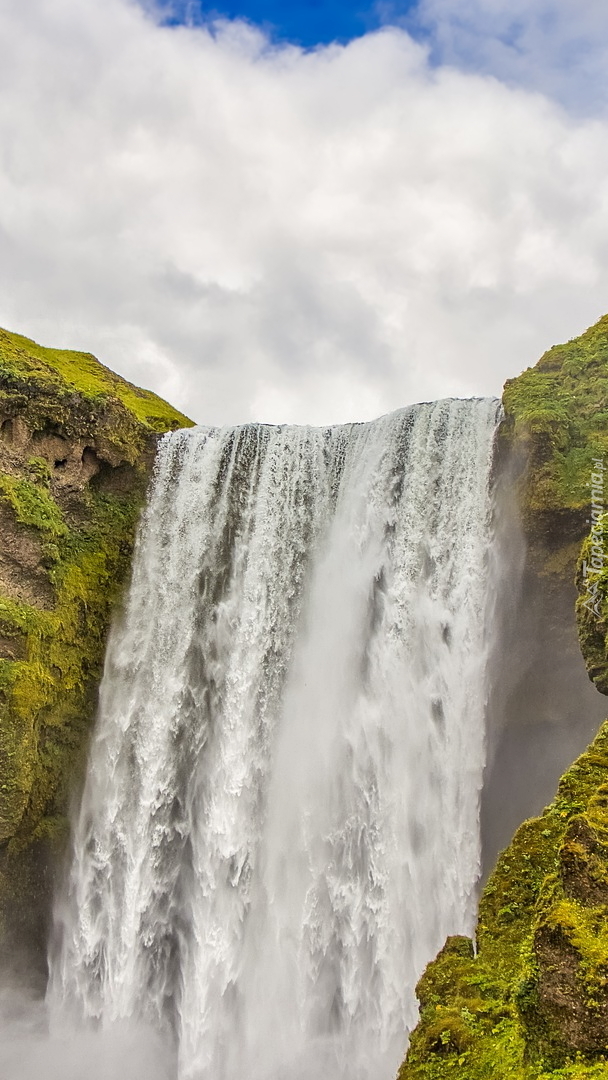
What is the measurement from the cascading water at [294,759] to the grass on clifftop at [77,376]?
638cm

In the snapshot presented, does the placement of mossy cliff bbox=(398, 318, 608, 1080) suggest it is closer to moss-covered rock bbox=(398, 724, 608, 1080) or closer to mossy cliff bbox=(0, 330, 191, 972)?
moss-covered rock bbox=(398, 724, 608, 1080)

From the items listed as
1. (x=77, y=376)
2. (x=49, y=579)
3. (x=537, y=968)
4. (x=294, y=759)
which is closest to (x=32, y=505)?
(x=49, y=579)

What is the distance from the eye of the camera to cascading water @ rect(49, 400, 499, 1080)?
713 inches

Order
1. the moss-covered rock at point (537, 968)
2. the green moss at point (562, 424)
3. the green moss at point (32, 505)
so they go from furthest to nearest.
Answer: the green moss at point (32, 505)
the green moss at point (562, 424)
the moss-covered rock at point (537, 968)

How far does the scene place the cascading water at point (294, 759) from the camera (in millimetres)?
18109

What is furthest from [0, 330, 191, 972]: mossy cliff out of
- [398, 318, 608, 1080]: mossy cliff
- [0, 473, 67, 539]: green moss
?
[398, 318, 608, 1080]: mossy cliff

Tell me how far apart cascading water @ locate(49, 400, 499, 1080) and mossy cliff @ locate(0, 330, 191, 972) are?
38.2 inches

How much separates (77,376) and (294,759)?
19645 millimetres

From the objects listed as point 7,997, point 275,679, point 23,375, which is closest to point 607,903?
point 275,679

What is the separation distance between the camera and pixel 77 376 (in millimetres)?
31453

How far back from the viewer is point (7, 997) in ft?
68.8

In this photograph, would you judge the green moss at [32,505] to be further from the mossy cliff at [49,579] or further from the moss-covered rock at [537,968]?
the moss-covered rock at [537,968]

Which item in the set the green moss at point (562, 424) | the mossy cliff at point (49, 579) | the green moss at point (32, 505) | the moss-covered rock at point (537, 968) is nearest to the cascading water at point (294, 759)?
the mossy cliff at point (49, 579)

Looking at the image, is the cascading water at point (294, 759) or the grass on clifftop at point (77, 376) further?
the grass on clifftop at point (77, 376)
